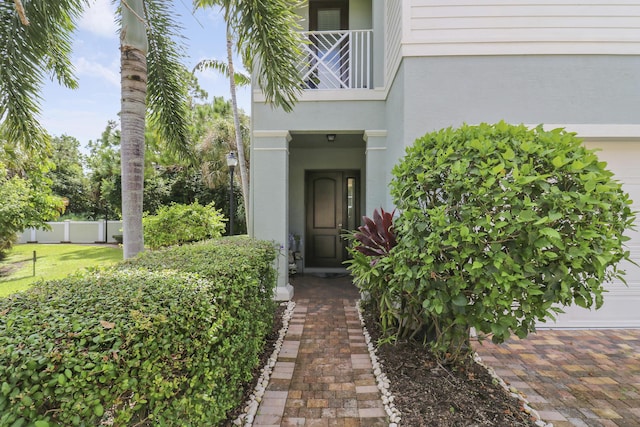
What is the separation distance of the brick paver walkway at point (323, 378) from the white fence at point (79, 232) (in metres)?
16.8

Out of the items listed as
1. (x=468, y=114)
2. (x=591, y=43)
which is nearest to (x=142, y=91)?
(x=468, y=114)

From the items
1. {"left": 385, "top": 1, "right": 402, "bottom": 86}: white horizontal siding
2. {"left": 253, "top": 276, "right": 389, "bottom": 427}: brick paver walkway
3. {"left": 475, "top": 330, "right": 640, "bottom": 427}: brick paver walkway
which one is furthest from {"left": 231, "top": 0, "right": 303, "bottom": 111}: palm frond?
{"left": 475, "top": 330, "right": 640, "bottom": 427}: brick paver walkway

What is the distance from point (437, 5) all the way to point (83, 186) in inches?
997

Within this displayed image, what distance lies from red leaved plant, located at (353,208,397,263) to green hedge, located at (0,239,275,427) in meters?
1.64

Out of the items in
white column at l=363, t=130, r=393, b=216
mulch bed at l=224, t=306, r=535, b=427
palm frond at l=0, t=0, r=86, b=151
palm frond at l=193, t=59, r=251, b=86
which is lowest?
mulch bed at l=224, t=306, r=535, b=427

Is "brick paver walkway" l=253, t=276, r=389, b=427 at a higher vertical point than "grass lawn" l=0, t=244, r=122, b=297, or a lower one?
higher

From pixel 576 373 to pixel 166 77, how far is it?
7.74 m

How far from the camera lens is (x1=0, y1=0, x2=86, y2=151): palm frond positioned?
4328 mm

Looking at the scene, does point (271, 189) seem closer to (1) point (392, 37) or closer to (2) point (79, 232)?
(1) point (392, 37)

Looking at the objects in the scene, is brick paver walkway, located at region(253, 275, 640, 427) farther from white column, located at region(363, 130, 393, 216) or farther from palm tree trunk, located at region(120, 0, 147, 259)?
palm tree trunk, located at region(120, 0, 147, 259)

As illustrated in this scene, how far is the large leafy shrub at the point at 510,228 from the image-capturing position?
7.48ft

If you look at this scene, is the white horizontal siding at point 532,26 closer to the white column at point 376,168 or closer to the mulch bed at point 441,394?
the white column at point 376,168

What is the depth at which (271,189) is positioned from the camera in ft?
18.7

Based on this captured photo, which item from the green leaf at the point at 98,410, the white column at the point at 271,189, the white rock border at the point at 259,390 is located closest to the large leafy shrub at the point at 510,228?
the white rock border at the point at 259,390
